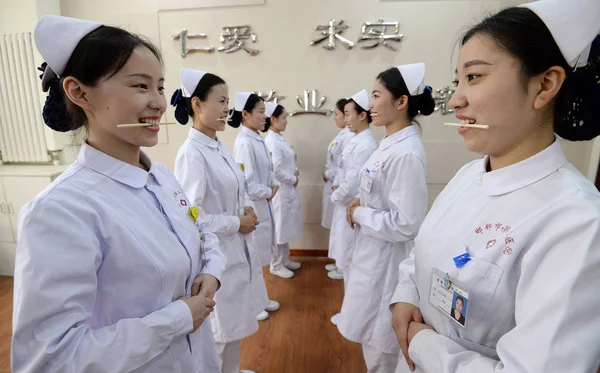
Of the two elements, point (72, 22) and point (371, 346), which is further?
point (371, 346)

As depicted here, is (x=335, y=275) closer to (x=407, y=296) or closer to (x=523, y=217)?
(x=407, y=296)

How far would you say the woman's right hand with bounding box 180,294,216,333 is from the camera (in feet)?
2.94

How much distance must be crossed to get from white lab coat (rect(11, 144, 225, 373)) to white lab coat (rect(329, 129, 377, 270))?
1754mm

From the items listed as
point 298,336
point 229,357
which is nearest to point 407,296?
point 229,357

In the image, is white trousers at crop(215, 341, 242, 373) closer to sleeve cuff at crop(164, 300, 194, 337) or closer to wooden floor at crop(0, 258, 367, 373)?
wooden floor at crop(0, 258, 367, 373)

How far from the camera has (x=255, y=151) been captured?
281cm

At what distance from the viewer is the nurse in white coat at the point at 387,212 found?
1.49m

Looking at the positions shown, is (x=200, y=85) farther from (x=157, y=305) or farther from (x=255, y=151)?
(x=157, y=305)

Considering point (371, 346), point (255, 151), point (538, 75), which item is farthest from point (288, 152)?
point (538, 75)

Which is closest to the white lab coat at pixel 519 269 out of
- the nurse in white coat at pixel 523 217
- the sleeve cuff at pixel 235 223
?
the nurse in white coat at pixel 523 217

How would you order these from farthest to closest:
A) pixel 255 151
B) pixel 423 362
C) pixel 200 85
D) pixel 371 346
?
1. pixel 255 151
2. pixel 200 85
3. pixel 371 346
4. pixel 423 362

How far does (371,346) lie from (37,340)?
4.70ft

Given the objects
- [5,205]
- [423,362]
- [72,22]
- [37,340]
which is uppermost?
[72,22]

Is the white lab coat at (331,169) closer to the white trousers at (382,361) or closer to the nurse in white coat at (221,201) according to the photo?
the nurse in white coat at (221,201)
